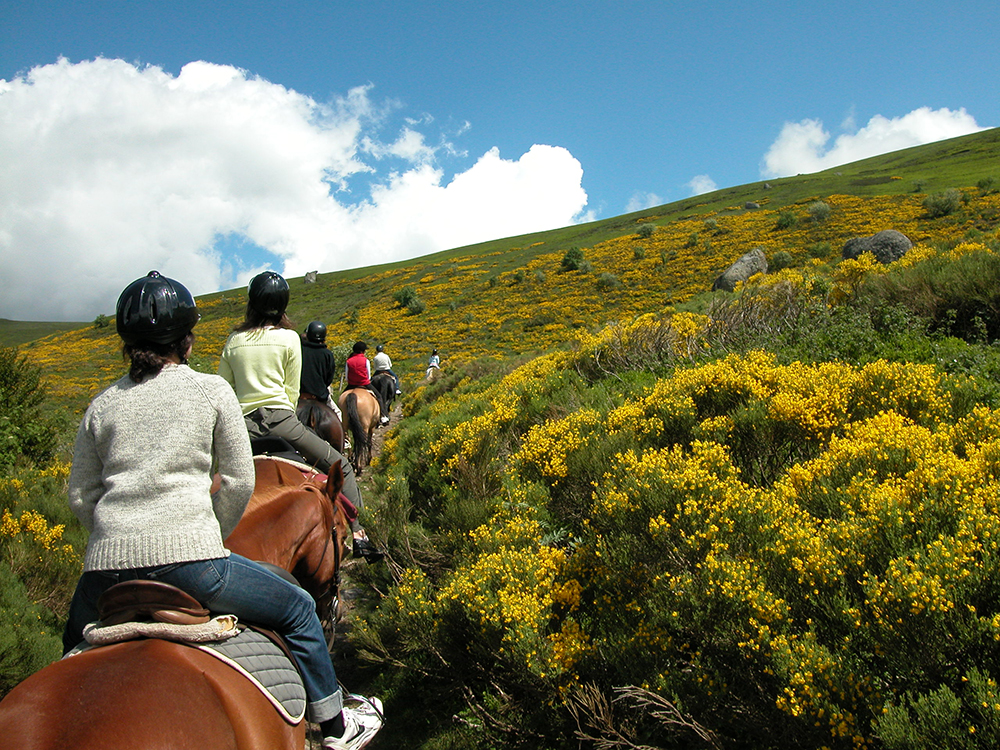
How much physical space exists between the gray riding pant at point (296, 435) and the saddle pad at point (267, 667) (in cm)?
183

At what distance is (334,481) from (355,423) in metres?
6.35

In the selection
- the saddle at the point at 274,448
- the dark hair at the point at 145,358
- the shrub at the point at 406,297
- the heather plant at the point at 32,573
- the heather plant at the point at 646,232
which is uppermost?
the heather plant at the point at 646,232

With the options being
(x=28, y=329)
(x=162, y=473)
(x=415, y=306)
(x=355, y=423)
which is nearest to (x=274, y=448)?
(x=162, y=473)

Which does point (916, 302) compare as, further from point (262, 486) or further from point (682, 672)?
point (262, 486)

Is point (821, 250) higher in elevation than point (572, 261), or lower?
lower

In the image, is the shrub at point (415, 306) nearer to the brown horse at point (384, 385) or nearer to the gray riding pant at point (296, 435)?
the brown horse at point (384, 385)

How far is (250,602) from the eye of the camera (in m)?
2.27

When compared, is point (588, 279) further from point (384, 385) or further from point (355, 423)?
point (355, 423)

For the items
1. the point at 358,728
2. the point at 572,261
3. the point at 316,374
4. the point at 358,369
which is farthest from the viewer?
the point at 572,261

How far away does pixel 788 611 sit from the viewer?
2.65m

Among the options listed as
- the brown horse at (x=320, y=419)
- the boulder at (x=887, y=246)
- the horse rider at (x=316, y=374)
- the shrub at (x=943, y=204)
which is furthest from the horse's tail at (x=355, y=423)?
the shrub at (x=943, y=204)

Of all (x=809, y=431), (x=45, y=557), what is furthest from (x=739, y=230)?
(x=45, y=557)

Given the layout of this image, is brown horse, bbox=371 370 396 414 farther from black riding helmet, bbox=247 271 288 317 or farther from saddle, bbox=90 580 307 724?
saddle, bbox=90 580 307 724

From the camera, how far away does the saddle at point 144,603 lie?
1935 millimetres
